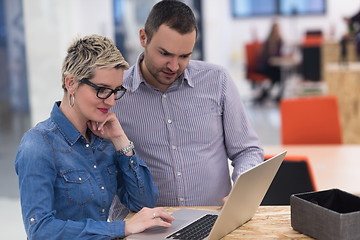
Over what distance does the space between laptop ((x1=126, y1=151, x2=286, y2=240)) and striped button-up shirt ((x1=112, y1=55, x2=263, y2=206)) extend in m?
0.41

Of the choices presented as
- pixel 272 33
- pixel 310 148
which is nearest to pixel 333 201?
pixel 310 148

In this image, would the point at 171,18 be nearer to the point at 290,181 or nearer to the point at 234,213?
the point at 234,213

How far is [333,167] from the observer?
381cm

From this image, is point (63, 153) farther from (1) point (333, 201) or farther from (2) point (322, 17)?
(2) point (322, 17)

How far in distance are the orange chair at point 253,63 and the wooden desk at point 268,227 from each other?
976 cm

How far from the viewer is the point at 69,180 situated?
1.98 m

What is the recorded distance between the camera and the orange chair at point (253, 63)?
11891 millimetres

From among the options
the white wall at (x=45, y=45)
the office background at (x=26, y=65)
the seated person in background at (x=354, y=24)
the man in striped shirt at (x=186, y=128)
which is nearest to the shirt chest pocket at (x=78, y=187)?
the man in striped shirt at (x=186, y=128)

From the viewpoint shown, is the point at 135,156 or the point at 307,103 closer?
the point at 135,156

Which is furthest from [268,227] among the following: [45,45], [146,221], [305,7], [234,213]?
[305,7]

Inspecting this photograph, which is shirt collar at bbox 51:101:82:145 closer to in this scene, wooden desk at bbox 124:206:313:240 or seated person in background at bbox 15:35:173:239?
seated person in background at bbox 15:35:173:239

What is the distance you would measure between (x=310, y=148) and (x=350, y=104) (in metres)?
2.89

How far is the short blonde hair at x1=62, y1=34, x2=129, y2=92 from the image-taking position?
1.97 metres

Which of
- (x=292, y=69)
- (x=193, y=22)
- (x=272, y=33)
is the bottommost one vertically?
(x=292, y=69)
